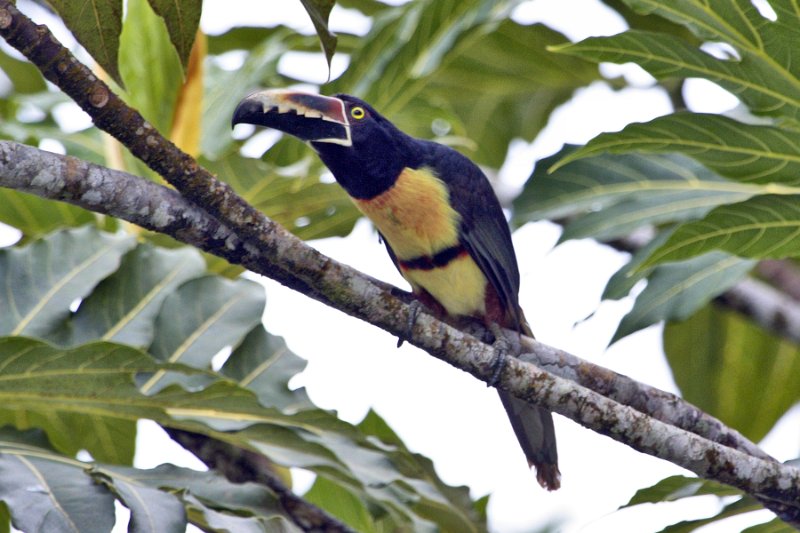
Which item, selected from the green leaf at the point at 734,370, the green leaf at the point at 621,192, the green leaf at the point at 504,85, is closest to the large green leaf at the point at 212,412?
the green leaf at the point at 621,192

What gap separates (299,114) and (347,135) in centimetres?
27

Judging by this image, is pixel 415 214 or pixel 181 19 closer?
pixel 181 19

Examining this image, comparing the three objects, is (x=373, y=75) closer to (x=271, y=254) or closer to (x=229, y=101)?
(x=229, y=101)

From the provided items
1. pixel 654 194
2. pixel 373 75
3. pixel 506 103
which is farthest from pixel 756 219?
pixel 506 103

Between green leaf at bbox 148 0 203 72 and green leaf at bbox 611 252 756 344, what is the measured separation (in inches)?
73.9

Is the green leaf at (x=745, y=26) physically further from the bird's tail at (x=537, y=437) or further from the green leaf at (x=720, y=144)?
the bird's tail at (x=537, y=437)

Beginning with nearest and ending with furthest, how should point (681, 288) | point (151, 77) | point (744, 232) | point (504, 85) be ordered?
point (744, 232)
point (681, 288)
point (151, 77)
point (504, 85)

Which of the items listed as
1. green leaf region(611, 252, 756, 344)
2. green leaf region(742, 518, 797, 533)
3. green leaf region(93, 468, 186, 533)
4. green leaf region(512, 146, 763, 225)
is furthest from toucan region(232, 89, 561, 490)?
green leaf region(93, 468, 186, 533)

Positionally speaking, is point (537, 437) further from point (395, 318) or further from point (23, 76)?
point (23, 76)

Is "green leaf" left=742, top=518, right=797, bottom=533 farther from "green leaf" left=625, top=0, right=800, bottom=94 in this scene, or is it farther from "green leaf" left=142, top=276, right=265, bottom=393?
"green leaf" left=142, top=276, right=265, bottom=393

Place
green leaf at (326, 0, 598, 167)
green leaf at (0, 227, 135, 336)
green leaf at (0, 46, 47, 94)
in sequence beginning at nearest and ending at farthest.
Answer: green leaf at (0, 227, 135, 336) < green leaf at (326, 0, 598, 167) < green leaf at (0, 46, 47, 94)

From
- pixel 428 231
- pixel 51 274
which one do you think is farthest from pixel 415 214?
pixel 51 274

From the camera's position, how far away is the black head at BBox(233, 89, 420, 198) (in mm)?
3303

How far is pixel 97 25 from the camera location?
7.59ft
